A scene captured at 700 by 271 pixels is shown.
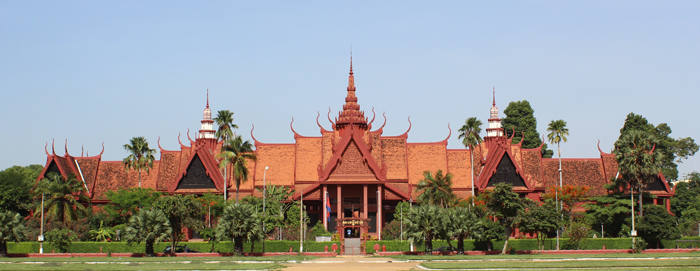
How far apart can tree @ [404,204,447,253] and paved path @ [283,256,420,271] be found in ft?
14.3

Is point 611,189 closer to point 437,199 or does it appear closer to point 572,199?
point 572,199

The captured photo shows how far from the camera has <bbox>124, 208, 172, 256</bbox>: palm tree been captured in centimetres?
5212

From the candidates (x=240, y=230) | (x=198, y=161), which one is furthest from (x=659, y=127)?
(x=240, y=230)

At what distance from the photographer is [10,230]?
179ft

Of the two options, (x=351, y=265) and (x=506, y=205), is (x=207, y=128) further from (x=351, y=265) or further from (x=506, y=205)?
(x=351, y=265)

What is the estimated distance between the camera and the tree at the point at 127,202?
6706cm

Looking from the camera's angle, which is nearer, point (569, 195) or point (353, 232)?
point (353, 232)

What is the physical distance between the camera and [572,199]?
69062mm

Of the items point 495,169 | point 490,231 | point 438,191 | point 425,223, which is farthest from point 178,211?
point 495,169

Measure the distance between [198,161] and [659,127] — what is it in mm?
54729

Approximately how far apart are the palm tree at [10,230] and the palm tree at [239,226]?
534 inches

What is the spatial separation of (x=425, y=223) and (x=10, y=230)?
27.0m

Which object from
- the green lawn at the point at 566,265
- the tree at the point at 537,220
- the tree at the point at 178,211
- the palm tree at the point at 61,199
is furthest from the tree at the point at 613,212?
the palm tree at the point at 61,199

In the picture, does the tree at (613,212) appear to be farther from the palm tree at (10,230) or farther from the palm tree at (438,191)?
the palm tree at (10,230)
